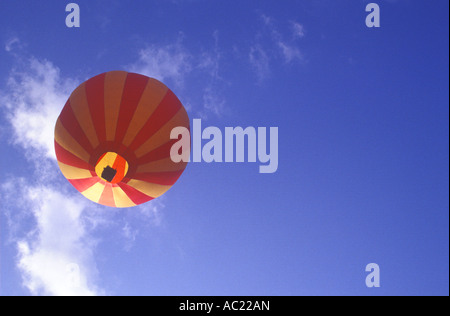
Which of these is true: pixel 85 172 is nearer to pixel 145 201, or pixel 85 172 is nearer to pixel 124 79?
pixel 145 201

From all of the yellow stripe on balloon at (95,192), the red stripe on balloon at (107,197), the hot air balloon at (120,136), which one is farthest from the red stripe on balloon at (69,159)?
the red stripe on balloon at (107,197)

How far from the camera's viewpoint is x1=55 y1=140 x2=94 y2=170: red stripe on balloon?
8.09m

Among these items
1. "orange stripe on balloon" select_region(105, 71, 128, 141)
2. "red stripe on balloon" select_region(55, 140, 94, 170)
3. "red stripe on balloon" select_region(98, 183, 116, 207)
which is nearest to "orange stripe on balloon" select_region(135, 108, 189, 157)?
"orange stripe on balloon" select_region(105, 71, 128, 141)

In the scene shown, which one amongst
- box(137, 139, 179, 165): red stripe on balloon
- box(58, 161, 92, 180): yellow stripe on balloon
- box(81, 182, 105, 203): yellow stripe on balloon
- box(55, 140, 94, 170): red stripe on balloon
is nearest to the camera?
box(137, 139, 179, 165): red stripe on balloon

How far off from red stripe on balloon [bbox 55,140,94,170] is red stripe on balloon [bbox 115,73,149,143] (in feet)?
3.36

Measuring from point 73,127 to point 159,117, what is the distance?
1.93m

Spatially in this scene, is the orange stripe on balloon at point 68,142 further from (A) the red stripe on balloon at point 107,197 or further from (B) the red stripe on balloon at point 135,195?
(B) the red stripe on balloon at point 135,195

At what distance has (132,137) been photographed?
7.84 meters

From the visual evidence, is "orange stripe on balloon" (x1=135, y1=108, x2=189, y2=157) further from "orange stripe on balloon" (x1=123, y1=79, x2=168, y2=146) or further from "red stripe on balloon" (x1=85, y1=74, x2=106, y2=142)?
"red stripe on balloon" (x1=85, y1=74, x2=106, y2=142)

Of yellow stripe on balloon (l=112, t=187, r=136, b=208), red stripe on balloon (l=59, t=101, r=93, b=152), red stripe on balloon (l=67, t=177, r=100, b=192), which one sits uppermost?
red stripe on balloon (l=59, t=101, r=93, b=152)

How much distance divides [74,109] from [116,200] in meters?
2.33

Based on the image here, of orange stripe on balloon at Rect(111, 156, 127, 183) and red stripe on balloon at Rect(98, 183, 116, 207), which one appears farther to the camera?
red stripe on balloon at Rect(98, 183, 116, 207)
